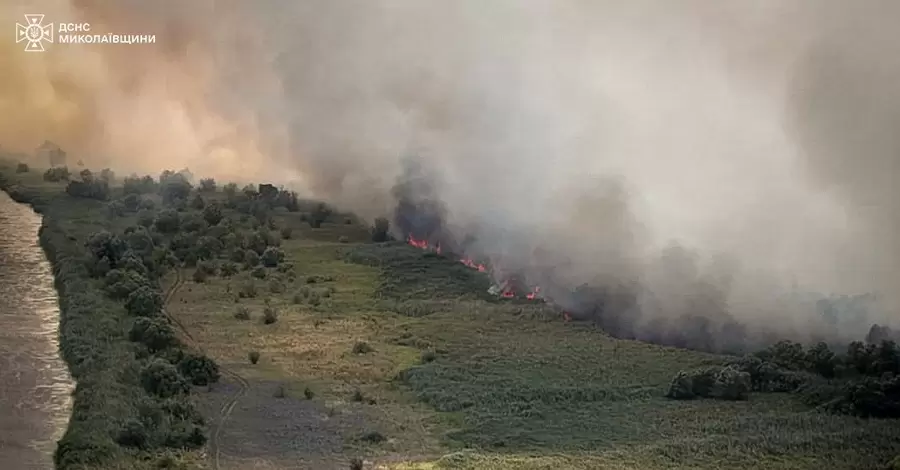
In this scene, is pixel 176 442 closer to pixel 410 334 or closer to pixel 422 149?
pixel 410 334

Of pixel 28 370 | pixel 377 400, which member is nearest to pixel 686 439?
pixel 377 400

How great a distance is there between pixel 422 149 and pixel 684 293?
12289 mm

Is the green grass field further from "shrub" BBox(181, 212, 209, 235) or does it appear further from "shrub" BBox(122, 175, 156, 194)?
"shrub" BBox(122, 175, 156, 194)

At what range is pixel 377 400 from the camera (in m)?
19.9

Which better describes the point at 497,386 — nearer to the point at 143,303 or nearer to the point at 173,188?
the point at 143,303

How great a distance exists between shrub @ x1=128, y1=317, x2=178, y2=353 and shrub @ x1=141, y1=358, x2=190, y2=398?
2.00m

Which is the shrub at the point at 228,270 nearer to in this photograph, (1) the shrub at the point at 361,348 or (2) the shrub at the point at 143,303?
(2) the shrub at the point at 143,303

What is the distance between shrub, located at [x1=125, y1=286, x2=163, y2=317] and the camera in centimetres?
2508

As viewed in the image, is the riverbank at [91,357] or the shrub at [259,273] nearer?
the riverbank at [91,357]

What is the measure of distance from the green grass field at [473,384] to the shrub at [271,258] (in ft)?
3.63

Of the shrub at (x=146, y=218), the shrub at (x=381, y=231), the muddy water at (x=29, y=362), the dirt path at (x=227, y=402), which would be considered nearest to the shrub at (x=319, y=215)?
the shrub at (x=381, y=231)

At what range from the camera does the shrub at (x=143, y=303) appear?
987 inches

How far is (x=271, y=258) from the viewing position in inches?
1242

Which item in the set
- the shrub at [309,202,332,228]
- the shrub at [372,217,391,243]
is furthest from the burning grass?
the shrub at [309,202,332,228]
